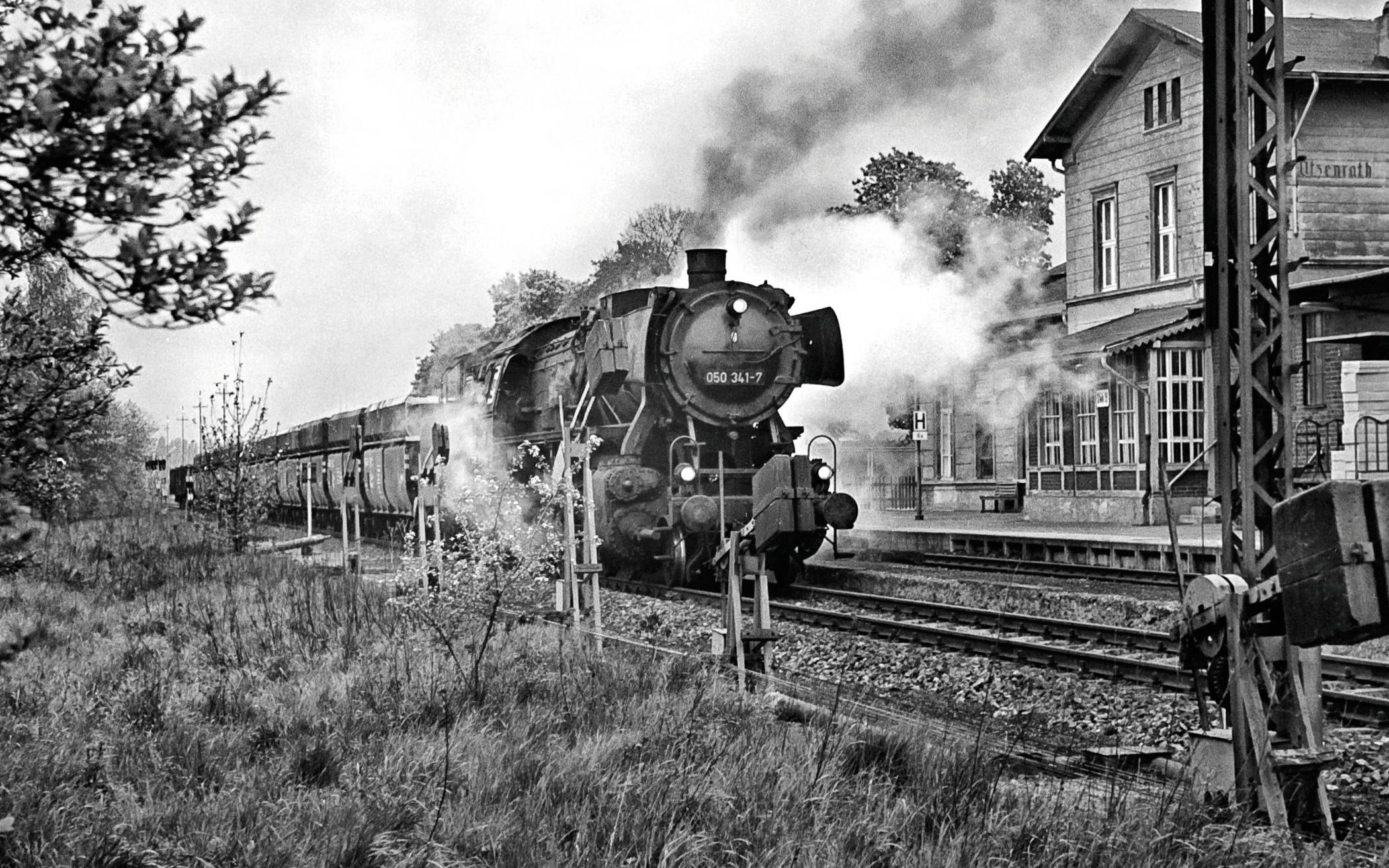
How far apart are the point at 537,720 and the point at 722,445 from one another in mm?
9535

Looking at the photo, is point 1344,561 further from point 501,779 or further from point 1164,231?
point 1164,231

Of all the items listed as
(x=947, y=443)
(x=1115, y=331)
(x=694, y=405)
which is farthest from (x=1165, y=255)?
(x=694, y=405)

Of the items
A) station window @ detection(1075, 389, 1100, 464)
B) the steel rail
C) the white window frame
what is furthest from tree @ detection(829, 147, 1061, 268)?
the steel rail

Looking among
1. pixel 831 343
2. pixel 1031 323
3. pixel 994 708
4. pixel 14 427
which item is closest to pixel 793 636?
pixel 994 708

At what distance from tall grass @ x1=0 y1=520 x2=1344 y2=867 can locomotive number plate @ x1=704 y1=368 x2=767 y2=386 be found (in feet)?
23.5

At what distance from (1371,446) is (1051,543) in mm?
7648

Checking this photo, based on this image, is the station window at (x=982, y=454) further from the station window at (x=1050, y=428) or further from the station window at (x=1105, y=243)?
the station window at (x=1105, y=243)

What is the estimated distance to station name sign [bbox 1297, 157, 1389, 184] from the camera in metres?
27.6

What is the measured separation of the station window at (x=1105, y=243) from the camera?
102 feet

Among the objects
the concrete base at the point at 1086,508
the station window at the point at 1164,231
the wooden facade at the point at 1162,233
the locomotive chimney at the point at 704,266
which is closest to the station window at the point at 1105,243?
the wooden facade at the point at 1162,233

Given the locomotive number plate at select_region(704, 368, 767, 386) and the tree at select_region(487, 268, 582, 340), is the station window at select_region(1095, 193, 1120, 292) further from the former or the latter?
the tree at select_region(487, 268, 582, 340)

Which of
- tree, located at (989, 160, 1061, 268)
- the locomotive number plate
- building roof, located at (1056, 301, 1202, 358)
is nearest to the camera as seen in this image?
the locomotive number plate

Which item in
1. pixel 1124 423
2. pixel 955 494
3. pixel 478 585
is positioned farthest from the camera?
pixel 955 494

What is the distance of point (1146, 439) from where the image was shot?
1033 inches
